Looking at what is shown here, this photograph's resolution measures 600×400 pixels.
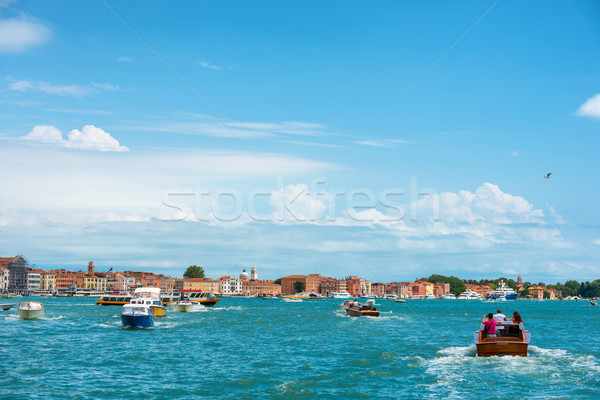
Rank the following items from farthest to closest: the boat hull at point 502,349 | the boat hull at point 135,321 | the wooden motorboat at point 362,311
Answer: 1. the wooden motorboat at point 362,311
2. the boat hull at point 135,321
3. the boat hull at point 502,349

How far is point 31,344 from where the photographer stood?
41844 mm

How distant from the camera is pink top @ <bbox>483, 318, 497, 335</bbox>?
33700 mm

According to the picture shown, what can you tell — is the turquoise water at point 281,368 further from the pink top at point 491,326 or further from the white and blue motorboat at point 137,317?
the white and blue motorboat at point 137,317

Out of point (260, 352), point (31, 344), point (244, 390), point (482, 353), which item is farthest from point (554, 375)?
point (31, 344)

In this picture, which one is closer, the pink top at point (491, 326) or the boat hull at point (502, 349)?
the boat hull at point (502, 349)

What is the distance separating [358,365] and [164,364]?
10.9 m

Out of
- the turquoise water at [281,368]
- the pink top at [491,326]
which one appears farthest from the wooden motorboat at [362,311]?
the pink top at [491,326]

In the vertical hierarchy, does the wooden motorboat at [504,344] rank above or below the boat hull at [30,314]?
above

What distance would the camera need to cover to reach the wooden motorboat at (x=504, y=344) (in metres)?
33.4

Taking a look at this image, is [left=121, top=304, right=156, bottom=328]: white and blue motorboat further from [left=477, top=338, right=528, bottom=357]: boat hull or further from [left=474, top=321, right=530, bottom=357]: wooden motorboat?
[left=477, top=338, right=528, bottom=357]: boat hull

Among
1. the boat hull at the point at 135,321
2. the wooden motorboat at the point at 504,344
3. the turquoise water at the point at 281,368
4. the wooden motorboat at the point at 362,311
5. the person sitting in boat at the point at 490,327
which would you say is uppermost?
the person sitting in boat at the point at 490,327

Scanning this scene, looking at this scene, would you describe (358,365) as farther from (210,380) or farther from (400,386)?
(210,380)

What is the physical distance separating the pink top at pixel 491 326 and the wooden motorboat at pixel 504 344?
0.41 metres

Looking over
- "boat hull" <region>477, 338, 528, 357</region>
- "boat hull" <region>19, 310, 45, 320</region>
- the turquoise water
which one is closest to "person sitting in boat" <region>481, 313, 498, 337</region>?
"boat hull" <region>477, 338, 528, 357</region>
